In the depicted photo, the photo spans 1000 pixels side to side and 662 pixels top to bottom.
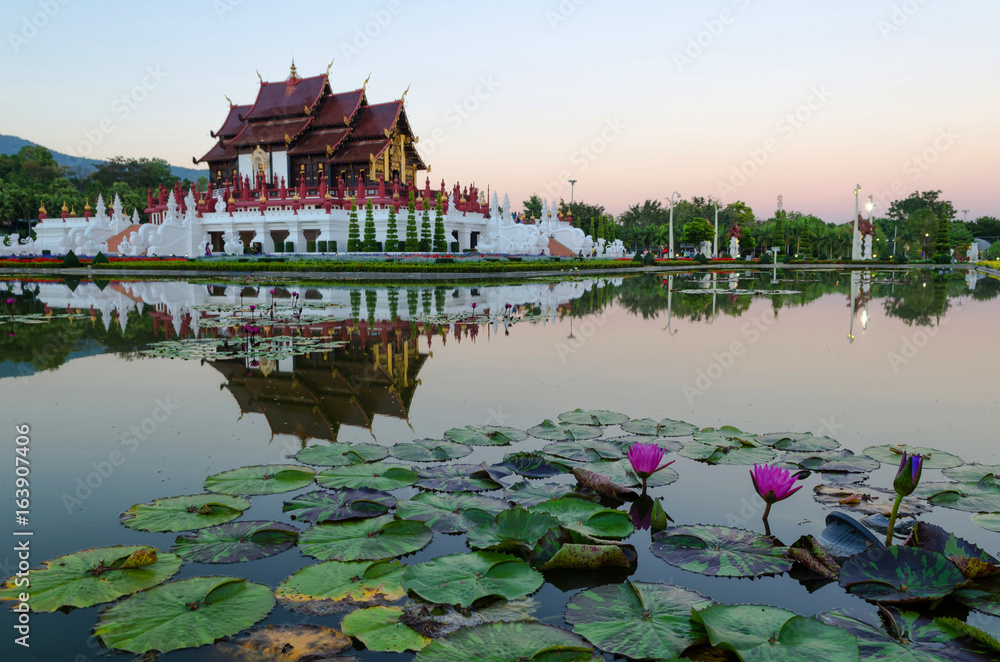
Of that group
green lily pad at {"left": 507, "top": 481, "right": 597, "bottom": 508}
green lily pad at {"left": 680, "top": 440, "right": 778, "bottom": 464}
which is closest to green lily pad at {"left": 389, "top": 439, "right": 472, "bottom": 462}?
green lily pad at {"left": 507, "top": 481, "right": 597, "bottom": 508}

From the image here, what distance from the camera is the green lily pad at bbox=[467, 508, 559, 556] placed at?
335cm

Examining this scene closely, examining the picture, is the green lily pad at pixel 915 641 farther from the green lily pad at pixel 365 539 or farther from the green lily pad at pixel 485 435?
the green lily pad at pixel 485 435

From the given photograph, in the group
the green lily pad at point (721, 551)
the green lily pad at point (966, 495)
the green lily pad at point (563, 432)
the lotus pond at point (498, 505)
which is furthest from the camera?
the green lily pad at point (563, 432)

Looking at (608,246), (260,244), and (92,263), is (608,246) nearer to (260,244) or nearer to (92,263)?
(260,244)

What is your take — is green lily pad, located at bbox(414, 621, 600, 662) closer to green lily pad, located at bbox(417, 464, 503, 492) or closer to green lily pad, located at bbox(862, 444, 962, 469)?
green lily pad, located at bbox(417, 464, 503, 492)

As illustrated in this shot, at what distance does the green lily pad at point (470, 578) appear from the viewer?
288 centimetres

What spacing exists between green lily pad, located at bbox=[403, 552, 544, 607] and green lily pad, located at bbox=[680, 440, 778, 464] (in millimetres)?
2319

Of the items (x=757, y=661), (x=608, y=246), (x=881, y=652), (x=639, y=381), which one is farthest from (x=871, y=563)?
(x=608, y=246)

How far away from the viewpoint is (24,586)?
2.97 meters

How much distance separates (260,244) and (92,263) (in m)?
8.98

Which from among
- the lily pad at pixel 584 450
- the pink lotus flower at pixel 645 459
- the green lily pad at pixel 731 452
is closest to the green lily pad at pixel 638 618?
the pink lotus flower at pixel 645 459

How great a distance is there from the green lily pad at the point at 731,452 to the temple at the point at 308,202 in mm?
31527

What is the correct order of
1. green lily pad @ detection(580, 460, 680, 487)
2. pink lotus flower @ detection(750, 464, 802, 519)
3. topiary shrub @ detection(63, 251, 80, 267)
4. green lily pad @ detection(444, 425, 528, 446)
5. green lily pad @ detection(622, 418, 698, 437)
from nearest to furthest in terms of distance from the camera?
pink lotus flower @ detection(750, 464, 802, 519), green lily pad @ detection(580, 460, 680, 487), green lily pad @ detection(444, 425, 528, 446), green lily pad @ detection(622, 418, 698, 437), topiary shrub @ detection(63, 251, 80, 267)

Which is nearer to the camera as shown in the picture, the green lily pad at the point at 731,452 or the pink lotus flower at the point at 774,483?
the pink lotus flower at the point at 774,483
